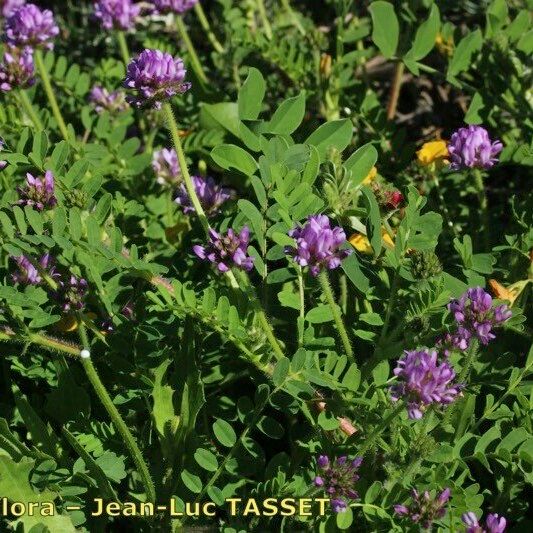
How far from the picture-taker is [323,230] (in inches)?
70.6

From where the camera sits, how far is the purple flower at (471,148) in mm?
2188

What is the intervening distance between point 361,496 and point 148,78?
3.34 ft

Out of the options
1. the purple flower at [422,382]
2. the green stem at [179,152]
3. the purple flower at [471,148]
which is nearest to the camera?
the purple flower at [422,382]

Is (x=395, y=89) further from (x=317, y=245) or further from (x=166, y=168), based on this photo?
(x=317, y=245)

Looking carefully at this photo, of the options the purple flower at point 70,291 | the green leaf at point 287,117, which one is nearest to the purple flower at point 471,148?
the green leaf at point 287,117

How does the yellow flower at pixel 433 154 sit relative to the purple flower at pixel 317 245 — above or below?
below

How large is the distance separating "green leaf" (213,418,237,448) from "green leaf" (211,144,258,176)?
0.58 meters

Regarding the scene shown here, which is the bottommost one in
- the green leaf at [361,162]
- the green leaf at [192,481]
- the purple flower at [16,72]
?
the green leaf at [192,481]

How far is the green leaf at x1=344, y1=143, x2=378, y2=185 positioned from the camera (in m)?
2.10

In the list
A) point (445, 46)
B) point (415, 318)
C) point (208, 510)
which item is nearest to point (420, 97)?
point (445, 46)

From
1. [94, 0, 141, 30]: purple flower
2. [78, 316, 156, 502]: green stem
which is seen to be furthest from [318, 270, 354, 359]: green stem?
[94, 0, 141, 30]: purple flower

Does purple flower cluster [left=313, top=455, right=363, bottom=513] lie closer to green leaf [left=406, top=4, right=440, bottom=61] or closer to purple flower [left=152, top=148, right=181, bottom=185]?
purple flower [left=152, top=148, right=181, bottom=185]

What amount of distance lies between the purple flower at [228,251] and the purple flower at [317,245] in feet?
0.36

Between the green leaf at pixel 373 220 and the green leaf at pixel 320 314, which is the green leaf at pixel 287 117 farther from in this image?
the green leaf at pixel 320 314
